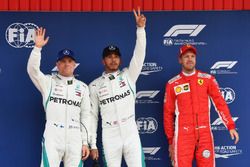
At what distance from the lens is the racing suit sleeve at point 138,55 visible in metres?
4.46

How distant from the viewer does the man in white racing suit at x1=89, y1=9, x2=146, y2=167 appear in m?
4.52

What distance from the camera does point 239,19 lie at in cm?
512

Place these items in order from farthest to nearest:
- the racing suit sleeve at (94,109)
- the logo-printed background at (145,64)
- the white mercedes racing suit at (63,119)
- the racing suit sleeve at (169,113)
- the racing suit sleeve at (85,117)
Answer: the logo-printed background at (145,64), the racing suit sleeve at (169,113), the racing suit sleeve at (94,109), the racing suit sleeve at (85,117), the white mercedes racing suit at (63,119)

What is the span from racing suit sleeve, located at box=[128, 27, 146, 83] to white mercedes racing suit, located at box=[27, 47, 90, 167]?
0.52 meters

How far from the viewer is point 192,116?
4.63m

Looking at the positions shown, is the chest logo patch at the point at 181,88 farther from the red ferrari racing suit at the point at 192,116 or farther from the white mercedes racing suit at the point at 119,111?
the white mercedes racing suit at the point at 119,111

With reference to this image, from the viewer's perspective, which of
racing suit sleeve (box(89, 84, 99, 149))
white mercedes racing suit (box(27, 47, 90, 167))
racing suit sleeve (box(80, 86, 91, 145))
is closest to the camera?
white mercedes racing suit (box(27, 47, 90, 167))

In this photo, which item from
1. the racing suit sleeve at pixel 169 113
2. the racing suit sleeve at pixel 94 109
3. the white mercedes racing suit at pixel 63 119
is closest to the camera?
the white mercedes racing suit at pixel 63 119

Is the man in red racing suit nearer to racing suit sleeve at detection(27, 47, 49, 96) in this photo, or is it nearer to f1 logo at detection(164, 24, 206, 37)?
f1 logo at detection(164, 24, 206, 37)

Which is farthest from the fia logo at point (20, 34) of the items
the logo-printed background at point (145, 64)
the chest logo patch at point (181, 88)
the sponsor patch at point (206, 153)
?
the sponsor patch at point (206, 153)

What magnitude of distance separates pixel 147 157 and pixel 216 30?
64.3 inches

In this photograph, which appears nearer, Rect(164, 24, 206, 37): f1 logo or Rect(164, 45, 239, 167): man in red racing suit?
Rect(164, 45, 239, 167): man in red racing suit

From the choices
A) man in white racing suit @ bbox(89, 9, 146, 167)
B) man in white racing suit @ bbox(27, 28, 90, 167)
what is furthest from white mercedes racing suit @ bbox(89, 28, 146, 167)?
man in white racing suit @ bbox(27, 28, 90, 167)

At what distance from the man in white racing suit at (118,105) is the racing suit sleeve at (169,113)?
35 centimetres
